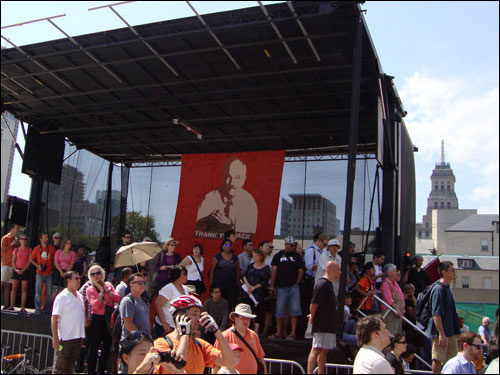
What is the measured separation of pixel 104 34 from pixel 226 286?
17.1 ft

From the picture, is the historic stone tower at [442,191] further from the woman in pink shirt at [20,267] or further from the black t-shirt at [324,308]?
the black t-shirt at [324,308]

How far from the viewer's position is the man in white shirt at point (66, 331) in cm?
604

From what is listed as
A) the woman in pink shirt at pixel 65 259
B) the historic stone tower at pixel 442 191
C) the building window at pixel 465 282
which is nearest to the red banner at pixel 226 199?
the woman in pink shirt at pixel 65 259

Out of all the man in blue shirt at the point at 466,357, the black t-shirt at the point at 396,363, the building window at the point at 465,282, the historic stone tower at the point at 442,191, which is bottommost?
the building window at the point at 465,282

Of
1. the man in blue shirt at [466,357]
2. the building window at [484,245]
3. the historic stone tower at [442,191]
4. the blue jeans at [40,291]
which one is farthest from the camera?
the historic stone tower at [442,191]

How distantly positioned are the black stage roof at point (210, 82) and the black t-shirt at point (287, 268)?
12.2ft

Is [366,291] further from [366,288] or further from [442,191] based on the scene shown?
[442,191]

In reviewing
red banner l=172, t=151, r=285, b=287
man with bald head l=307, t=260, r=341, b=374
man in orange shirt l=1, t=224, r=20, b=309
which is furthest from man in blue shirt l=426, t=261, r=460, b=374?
man in orange shirt l=1, t=224, r=20, b=309

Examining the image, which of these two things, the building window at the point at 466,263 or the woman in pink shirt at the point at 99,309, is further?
the building window at the point at 466,263

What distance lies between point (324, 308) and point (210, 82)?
6.28 meters

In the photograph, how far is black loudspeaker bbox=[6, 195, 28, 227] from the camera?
1345 centimetres

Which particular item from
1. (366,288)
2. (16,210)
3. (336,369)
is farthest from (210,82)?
(16,210)

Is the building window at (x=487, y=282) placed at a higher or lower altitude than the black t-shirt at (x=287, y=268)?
lower

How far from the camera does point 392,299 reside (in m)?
8.09
